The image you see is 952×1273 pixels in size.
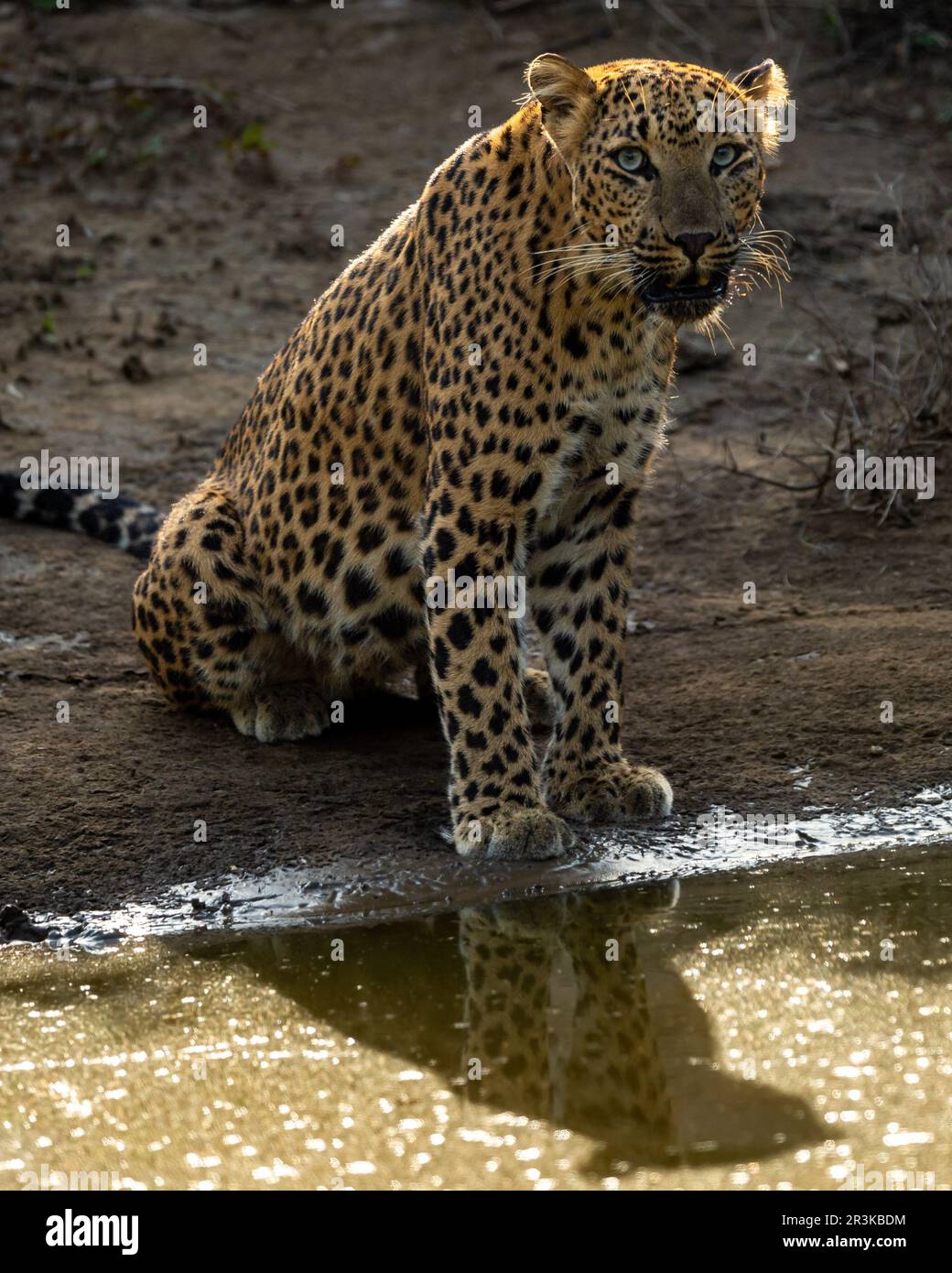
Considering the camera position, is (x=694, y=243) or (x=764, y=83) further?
(x=764, y=83)

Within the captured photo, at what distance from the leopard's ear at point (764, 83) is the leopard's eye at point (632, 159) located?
55 cm

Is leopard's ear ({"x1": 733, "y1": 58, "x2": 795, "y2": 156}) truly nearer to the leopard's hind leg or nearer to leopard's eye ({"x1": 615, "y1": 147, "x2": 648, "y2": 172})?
leopard's eye ({"x1": 615, "y1": 147, "x2": 648, "y2": 172})

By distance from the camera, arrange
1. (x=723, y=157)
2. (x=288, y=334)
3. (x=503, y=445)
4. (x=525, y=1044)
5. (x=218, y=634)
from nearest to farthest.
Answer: (x=525, y=1044)
(x=723, y=157)
(x=503, y=445)
(x=218, y=634)
(x=288, y=334)

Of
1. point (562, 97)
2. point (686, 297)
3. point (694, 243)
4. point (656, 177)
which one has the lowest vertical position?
point (686, 297)

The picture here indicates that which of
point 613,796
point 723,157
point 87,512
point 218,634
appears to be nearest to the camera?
point 723,157

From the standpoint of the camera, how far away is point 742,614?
317 inches

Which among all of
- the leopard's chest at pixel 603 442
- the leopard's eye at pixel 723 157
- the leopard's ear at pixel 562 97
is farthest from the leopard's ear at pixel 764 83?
the leopard's chest at pixel 603 442

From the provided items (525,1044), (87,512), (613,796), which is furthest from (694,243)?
(87,512)

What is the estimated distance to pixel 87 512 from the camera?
8.62 meters

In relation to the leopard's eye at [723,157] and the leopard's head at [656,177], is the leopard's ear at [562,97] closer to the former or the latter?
the leopard's head at [656,177]

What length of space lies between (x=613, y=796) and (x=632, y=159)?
81.2 inches

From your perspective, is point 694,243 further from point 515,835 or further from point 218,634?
point 218,634

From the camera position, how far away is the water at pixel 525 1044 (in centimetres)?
401

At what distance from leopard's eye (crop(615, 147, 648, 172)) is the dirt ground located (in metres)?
2.16
